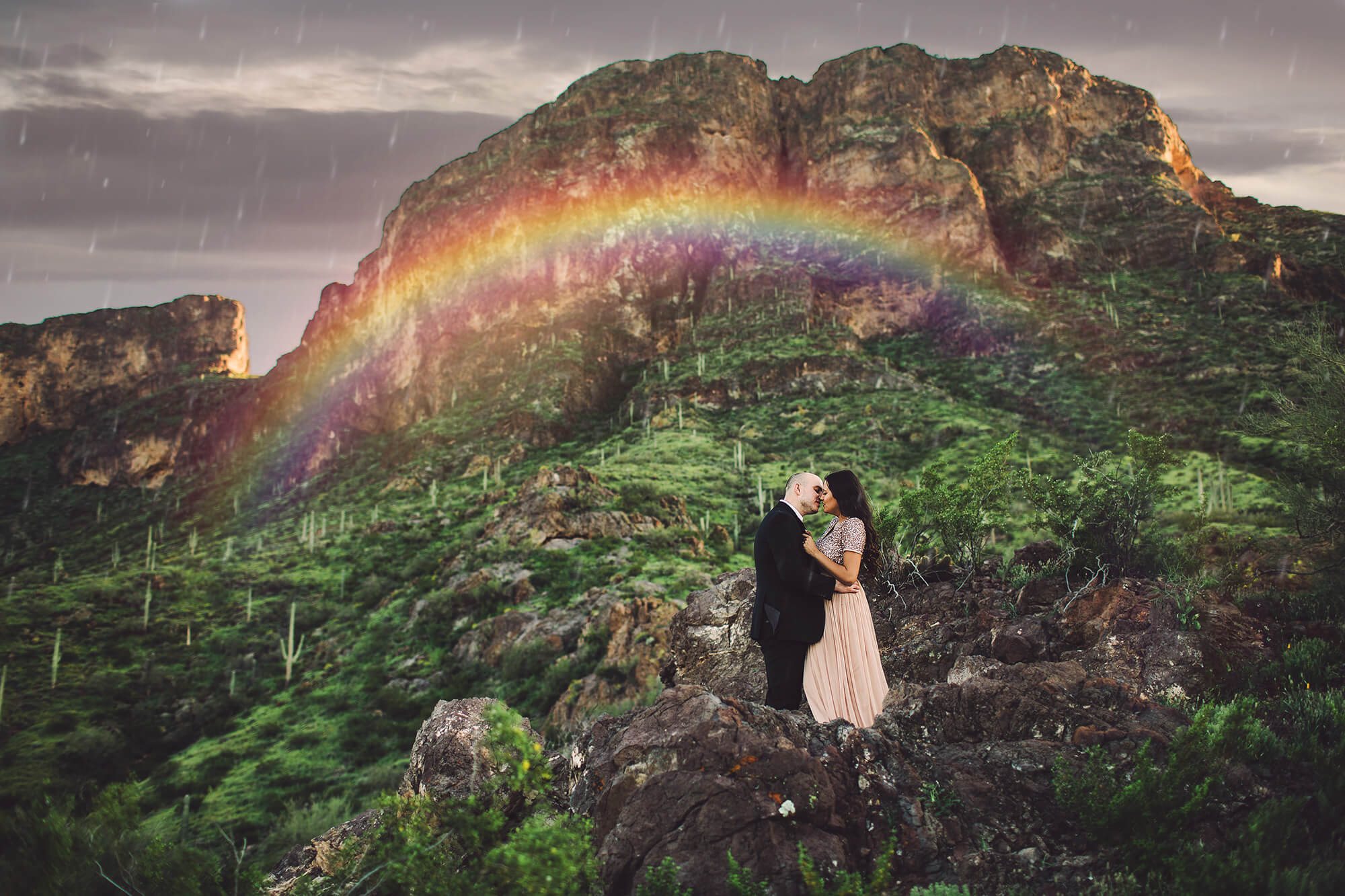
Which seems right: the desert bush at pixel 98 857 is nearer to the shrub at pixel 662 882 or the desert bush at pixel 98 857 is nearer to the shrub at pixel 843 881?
the shrub at pixel 662 882

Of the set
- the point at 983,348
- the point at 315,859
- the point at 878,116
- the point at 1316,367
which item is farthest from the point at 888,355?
the point at 315,859

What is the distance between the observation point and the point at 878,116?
7500 cm

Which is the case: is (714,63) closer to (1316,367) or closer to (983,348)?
(983,348)

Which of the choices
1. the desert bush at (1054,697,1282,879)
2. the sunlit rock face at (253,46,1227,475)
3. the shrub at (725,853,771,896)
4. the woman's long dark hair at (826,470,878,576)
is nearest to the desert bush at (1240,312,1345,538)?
the desert bush at (1054,697,1282,879)

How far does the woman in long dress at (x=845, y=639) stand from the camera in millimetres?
4672

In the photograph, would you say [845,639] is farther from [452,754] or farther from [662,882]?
[452,754]

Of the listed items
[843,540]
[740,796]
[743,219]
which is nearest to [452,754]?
[740,796]

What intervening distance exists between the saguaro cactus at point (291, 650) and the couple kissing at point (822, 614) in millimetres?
30561

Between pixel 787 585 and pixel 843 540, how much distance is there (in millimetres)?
515

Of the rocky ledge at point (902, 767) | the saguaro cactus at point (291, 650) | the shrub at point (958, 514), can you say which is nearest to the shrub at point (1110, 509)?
the shrub at point (958, 514)

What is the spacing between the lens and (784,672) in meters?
4.73

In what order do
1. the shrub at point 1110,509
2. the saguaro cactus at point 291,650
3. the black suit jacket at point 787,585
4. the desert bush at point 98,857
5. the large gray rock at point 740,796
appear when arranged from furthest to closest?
the saguaro cactus at point 291,650
the shrub at point 1110,509
the black suit jacket at point 787,585
the large gray rock at point 740,796
the desert bush at point 98,857

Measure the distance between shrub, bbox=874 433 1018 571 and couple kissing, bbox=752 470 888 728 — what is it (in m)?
3.49

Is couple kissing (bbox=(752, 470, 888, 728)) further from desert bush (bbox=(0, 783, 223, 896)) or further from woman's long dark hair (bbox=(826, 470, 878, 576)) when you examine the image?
desert bush (bbox=(0, 783, 223, 896))
